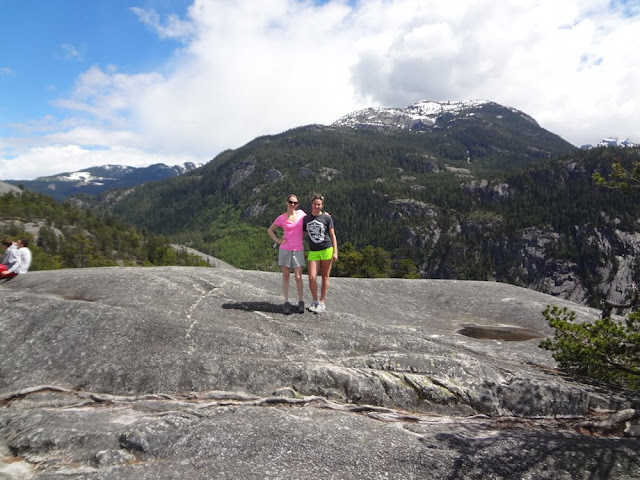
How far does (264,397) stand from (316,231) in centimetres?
533

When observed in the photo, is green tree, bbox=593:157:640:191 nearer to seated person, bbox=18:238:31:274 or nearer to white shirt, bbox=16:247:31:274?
seated person, bbox=18:238:31:274

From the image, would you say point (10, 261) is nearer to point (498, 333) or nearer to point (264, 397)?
point (264, 397)

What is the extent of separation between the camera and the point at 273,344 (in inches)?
433

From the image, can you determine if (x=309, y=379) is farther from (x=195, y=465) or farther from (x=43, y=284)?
(x=43, y=284)

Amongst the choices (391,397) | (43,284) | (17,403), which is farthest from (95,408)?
(43,284)

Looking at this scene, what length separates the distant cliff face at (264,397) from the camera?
695 cm

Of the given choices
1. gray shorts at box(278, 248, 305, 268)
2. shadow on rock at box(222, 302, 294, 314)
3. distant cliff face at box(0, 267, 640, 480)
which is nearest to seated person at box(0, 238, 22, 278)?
distant cliff face at box(0, 267, 640, 480)

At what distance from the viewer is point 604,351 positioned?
10180 mm

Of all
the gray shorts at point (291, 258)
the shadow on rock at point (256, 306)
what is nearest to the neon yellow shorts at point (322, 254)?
the gray shorts at point (291, 258)

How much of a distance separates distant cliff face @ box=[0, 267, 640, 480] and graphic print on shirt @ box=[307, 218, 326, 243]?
2.81 metres

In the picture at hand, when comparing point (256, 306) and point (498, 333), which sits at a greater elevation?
point (256, 306)

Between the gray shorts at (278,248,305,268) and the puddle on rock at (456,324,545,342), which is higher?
the gray shorts at (278,248,305,268)

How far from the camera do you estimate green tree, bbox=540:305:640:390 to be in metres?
10.0

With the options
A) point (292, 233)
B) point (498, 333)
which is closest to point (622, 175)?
point (292, 233)
